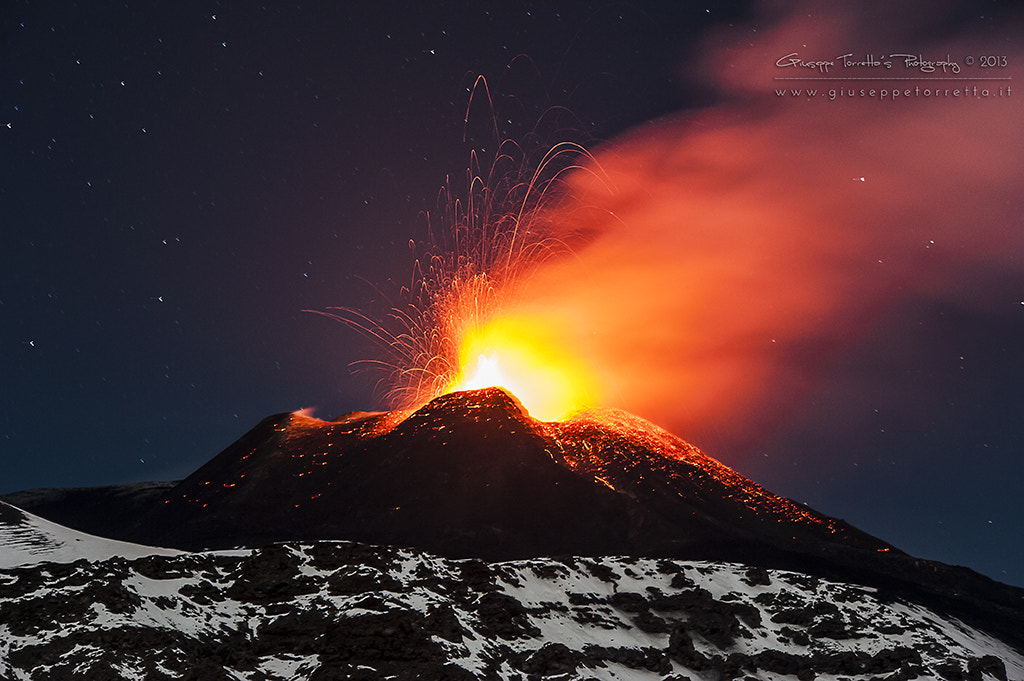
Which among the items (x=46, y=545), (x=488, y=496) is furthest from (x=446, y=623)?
(x=488, y=496)

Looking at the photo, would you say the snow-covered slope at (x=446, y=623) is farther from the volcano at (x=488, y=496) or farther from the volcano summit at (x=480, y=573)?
the volcano at (x=488, y=496)

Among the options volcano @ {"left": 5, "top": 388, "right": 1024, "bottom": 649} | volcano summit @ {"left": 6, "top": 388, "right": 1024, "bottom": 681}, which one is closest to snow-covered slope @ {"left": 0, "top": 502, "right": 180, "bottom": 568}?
volcano summit @ {"left": 6, "top": 388, "right": 1024, "bottom": 681}

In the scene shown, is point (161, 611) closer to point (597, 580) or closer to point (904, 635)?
point (597, 580)

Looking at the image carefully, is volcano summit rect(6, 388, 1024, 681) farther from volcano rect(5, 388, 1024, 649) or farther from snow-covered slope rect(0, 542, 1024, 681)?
volcano rect(5, 388, 1024, 649)

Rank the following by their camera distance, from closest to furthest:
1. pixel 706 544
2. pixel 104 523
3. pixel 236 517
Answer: pixel 706 544, pixel 236 517, pixel 104 523

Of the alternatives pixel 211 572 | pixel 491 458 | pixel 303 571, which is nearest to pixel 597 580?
pixel 303 571

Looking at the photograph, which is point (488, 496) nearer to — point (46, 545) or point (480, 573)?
point (480, 573)

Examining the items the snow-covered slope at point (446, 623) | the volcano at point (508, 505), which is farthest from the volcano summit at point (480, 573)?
the volcano at point (508, 505)
